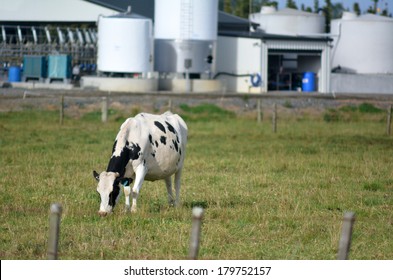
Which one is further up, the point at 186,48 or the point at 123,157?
the point at 186,48

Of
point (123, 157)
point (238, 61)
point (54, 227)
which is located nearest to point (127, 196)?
point (123, 157)

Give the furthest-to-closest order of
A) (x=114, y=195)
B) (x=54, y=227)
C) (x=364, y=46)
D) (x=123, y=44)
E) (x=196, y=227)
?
(x=364, y=46) < (x=123, y=44) < (x=114, y=195) < (x=54, y=227) < (x=196, y=227)

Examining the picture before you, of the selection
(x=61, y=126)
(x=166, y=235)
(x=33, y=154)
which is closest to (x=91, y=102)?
(x=61, y=126)

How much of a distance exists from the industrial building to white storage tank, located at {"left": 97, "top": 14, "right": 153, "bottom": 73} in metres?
0.05

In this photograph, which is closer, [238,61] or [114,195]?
[114,195]

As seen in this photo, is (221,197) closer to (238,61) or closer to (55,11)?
(238,61)

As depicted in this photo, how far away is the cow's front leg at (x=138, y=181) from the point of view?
14531mm

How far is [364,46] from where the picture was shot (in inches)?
2719

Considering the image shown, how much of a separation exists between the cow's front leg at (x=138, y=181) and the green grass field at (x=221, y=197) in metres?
0.31

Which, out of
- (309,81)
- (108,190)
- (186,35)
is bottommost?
(309,81)

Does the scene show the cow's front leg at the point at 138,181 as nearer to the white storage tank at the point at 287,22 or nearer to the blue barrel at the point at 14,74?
the blue barrel at the point at 14,74

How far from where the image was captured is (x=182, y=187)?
18281 mm

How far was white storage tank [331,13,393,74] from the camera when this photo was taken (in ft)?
225

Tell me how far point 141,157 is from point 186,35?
44.2 meters
